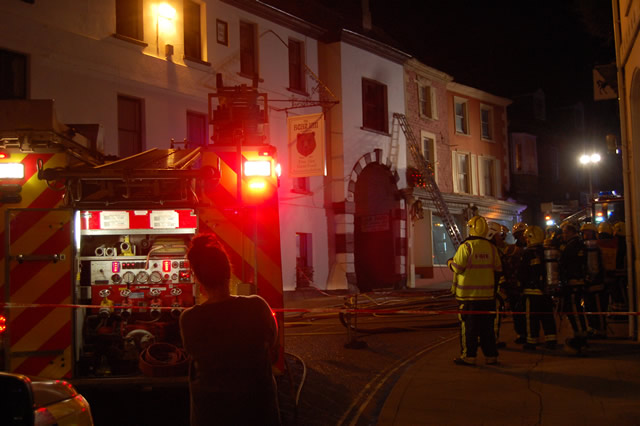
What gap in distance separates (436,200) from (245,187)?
2179cm

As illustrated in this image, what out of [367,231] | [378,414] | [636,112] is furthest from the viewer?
[367,231]

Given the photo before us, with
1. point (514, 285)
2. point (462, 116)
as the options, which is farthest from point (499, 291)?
point (462, 116)

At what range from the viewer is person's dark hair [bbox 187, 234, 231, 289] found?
3311mm

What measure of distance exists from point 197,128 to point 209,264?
55.1ft

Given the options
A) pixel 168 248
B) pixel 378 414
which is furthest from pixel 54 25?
pixel 378 414

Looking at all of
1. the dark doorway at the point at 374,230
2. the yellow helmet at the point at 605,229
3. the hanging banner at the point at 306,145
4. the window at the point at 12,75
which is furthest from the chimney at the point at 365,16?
the yellow helmet at the point at 605,229

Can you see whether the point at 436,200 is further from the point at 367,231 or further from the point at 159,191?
the point at 159,191

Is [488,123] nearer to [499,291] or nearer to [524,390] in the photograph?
[499,291]

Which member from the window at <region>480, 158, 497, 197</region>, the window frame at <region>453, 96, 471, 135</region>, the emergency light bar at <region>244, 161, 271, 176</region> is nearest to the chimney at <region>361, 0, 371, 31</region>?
the window frame at <region>453, 96, 471, 135</region>

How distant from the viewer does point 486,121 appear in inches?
1336

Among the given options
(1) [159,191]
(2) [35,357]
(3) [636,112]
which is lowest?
(2) [35,357]

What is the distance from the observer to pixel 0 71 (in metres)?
15.1

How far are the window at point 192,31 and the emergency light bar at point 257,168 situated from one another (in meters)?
13.6

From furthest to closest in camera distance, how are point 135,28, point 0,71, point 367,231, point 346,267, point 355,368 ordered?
point 367,231, point 346,267, point 135,28, point 0,71, point 355,368
